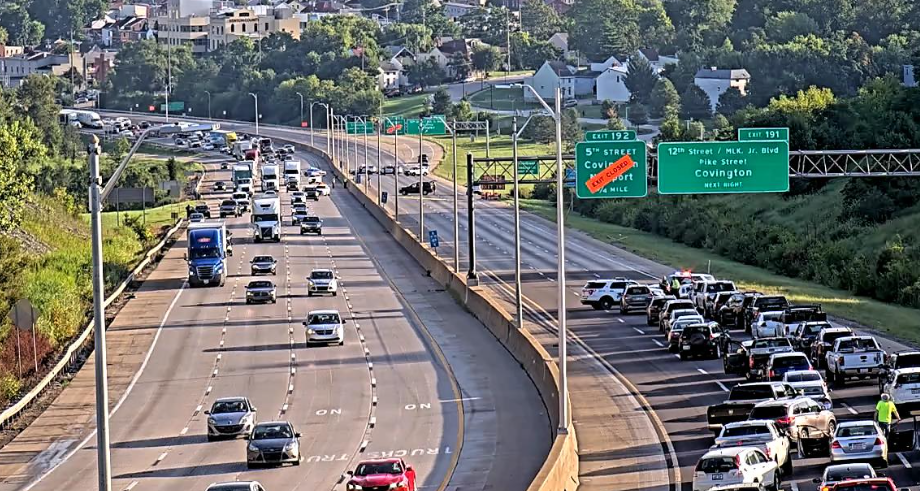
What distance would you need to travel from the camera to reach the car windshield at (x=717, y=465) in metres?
31.2

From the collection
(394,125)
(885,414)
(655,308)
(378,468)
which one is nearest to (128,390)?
(378,468)

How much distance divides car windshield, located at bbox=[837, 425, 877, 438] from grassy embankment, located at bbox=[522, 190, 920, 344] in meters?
25.8

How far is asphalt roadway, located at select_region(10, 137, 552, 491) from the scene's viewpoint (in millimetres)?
37875

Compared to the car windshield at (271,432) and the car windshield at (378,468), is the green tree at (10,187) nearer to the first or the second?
the car windshield at (271,432)

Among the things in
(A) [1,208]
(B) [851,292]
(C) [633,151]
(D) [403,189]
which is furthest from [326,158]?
(C) [633,151]

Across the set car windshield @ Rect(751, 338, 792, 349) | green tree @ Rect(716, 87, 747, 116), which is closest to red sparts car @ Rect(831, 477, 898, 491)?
car windshield @ Rect(751, 338, 792, 349)

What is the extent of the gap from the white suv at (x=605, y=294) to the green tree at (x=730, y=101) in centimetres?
12825

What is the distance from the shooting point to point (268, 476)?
36812 millimetres

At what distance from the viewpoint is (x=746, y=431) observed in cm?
3406

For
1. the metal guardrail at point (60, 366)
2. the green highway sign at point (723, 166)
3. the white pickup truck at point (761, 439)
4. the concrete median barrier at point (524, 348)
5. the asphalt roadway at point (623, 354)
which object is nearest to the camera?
the concrete median barrier at point (524, 348)

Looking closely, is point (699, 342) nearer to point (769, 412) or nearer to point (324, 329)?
point (324, 329)

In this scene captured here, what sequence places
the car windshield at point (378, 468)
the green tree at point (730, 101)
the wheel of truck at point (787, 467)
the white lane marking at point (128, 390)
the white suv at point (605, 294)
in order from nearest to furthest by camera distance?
the car windshield at point (378, 468) < the wheel of truck at point (787, 467) < the white lane marking at point (128, 390) < the white suv at point (605, 294) < the green tree at point (730, 101)

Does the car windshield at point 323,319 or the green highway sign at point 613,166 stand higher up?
the green highway sign at point 613,166

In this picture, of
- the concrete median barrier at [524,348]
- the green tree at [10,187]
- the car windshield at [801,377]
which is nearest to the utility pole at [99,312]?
the concrete median barrier at [524,348]
